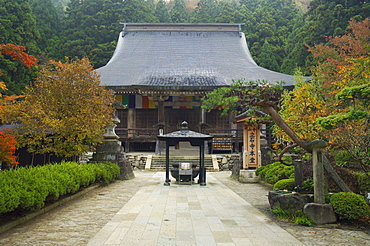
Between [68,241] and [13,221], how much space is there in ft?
4.83

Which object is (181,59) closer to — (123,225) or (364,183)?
(364,183)

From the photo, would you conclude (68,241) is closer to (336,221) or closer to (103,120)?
(336,221)

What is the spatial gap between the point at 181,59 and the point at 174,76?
4067 mm

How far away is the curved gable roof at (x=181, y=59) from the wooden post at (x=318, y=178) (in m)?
12.6

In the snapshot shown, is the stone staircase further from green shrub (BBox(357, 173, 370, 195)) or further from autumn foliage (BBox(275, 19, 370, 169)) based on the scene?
green shrub (BBox(357, 173, 370, 195))

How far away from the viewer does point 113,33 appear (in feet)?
107

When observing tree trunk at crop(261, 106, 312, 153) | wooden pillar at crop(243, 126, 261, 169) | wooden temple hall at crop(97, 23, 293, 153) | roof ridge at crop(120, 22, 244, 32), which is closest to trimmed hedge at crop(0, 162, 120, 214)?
tree trunk at crop(261, 106, 312, 153)

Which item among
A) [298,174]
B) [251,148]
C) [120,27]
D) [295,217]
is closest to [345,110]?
[298,174]

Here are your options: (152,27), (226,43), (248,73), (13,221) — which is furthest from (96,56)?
(13,221)

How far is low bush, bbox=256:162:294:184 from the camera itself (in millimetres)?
9105

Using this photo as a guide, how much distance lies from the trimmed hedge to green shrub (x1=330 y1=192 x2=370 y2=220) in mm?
5580

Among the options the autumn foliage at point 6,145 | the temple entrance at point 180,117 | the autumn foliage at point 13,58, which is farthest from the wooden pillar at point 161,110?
the autumn foliage at point 6,145

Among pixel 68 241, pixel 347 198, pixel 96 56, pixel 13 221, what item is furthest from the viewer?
pixel 96 56

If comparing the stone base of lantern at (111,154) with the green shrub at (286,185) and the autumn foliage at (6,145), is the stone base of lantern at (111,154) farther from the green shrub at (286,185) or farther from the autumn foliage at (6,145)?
the green shrub at (286,185)
